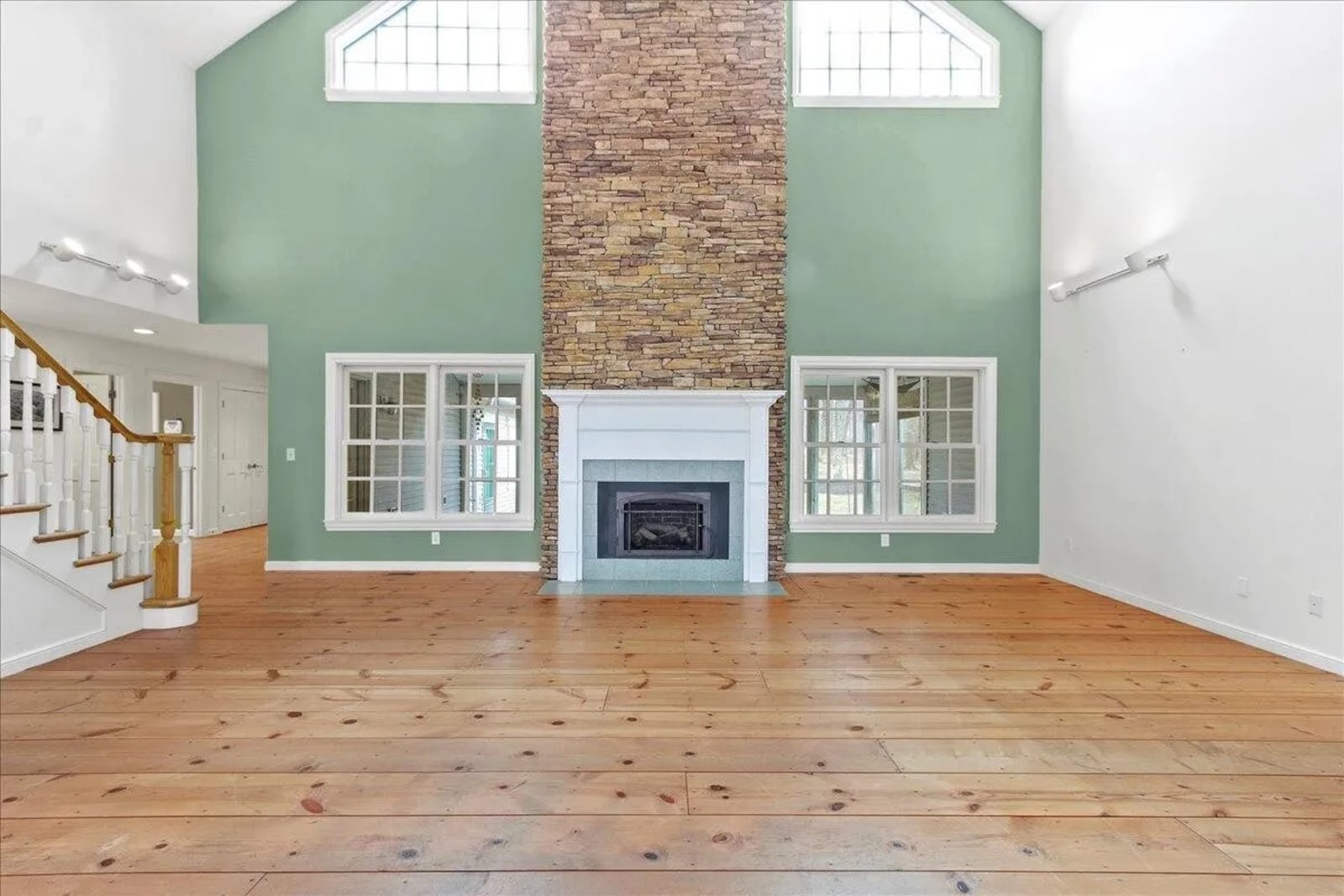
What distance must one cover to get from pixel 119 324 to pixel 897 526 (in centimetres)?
731

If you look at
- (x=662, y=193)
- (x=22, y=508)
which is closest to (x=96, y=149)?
(x=22, y=508)

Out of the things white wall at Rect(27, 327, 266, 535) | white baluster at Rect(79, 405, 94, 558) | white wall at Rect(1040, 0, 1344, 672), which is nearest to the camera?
white wall at Rect(1040, 0, 1344, 672)

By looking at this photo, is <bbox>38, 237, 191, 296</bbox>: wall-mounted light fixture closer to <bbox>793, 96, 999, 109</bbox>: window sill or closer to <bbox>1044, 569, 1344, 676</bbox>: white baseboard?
<bbox>793, 96, 999, 109</bbox>: window sill

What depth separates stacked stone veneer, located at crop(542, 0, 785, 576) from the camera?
5.54 meters

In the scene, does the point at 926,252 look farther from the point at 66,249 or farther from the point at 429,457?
the point at 66,249

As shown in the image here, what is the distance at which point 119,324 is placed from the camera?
18.9 feet

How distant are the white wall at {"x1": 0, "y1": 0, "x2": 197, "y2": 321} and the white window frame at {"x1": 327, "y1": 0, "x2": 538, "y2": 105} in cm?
124

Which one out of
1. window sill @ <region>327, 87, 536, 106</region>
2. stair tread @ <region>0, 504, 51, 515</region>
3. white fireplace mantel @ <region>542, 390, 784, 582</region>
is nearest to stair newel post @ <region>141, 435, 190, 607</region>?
stair tread @ <region>0, 504, 51, 515</region>

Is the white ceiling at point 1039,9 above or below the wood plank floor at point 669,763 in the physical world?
above

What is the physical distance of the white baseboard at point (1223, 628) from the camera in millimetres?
3270

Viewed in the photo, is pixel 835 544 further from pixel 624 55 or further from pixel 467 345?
pixel 624 55

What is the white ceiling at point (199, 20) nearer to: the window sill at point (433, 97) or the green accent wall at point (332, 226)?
the green accent wall at point (332, 226)

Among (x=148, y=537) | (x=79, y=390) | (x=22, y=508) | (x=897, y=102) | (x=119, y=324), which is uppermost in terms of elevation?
(x=897, y=102)

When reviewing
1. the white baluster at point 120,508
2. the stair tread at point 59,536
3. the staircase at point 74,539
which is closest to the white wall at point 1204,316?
the staircase at point 74,539
